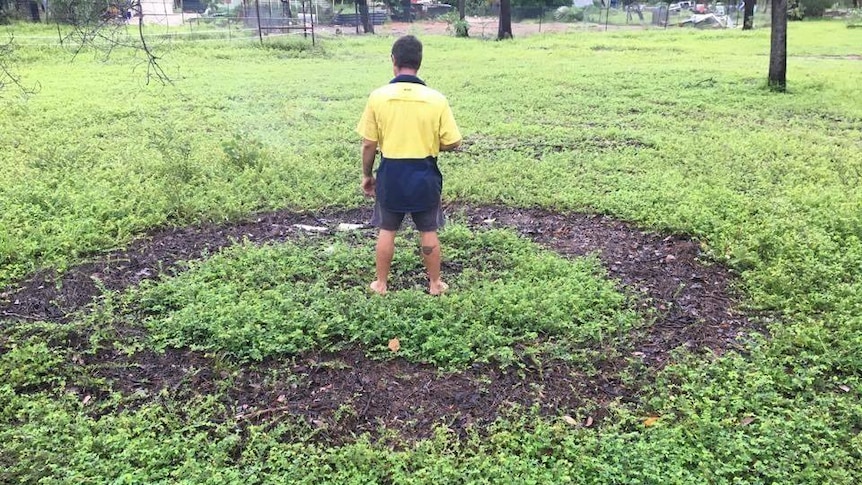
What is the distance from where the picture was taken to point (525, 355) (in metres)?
3.30

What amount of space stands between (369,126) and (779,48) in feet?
30.6

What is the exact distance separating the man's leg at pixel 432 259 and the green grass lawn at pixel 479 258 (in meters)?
0.18

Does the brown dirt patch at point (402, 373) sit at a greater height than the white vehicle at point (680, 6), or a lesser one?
lesser

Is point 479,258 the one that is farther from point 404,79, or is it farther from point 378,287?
point 404,79

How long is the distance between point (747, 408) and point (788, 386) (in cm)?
30

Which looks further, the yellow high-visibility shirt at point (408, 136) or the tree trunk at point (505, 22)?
the tree trunk at point (505, 22)

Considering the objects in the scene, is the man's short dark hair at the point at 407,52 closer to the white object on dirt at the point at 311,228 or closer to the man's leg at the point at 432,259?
the man's leg at the point at 432,259

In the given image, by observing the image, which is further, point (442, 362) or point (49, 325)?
point (49, 325)

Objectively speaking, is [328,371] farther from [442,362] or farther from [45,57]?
[45,57]

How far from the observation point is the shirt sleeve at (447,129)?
140 inches

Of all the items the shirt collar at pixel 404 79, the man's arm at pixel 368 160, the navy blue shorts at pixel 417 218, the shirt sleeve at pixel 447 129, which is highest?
the shirt collar at pixel 404 79

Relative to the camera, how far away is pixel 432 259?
3816 millimetres

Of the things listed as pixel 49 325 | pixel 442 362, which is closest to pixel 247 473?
pixel 442 362

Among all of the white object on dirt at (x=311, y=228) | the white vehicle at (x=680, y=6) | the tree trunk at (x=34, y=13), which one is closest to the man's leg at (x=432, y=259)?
the white object on dirt at (x=311, y=228)
